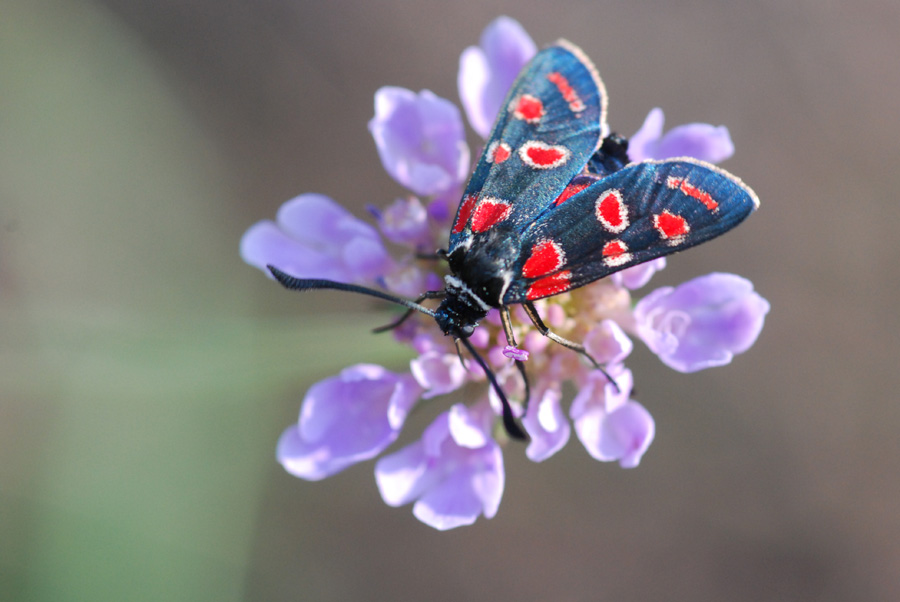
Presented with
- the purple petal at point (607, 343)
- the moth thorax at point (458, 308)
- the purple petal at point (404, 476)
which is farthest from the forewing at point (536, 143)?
the purple petal at point (404, 476)

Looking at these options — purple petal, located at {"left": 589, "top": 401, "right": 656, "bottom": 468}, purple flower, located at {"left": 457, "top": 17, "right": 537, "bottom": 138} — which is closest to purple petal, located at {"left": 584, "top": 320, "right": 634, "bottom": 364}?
purple petal, located at {"left": 589, "top": 401, "right": 656, "bottom": 468}

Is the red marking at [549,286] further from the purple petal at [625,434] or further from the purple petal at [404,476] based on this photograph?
the purple petal at [404,476]

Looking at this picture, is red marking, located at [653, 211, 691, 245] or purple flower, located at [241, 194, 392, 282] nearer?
red marking, located at [653, 211, 691, 245]

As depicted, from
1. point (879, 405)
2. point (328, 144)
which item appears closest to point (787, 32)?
point (879, 405)

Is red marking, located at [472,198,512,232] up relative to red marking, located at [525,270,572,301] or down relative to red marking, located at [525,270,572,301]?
up

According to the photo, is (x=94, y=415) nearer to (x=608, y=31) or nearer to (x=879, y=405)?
(x=608, y=31)

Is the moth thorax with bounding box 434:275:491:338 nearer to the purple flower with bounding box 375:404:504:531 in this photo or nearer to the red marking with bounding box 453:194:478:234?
the red marking with bounding box 453:194:478:234
